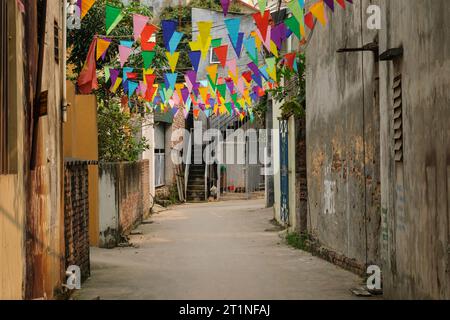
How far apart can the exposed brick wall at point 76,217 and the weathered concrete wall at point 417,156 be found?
4344 mm

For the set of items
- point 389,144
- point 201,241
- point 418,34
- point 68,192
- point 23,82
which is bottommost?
point 201,241

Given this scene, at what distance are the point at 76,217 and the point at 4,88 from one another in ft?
14.3

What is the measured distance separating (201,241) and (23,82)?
11070 millimetres

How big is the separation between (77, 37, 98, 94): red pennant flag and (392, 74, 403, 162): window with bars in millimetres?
6795

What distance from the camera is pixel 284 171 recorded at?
2028 centimetres

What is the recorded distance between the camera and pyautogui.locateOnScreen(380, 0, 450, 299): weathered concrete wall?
638 cm

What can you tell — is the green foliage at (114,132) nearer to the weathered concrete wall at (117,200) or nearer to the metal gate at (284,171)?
the weathered concrete wall at (117,200)

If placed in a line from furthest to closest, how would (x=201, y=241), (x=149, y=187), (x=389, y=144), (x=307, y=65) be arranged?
(x=149, y=187) < (x=201, y=241) < (x=307, y=65) < (x=389, y=144)

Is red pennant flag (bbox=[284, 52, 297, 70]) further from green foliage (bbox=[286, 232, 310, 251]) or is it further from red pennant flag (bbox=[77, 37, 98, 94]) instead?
red pennant flag (bbox=[77, 37, 98, 94])

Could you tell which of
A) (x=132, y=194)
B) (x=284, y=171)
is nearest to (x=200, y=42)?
(x=284, y=171)

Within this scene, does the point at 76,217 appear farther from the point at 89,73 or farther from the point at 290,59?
the point at 290,59

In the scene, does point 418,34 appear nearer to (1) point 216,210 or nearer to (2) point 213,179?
(1) point 216,210
